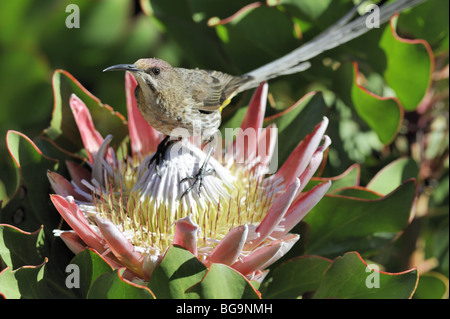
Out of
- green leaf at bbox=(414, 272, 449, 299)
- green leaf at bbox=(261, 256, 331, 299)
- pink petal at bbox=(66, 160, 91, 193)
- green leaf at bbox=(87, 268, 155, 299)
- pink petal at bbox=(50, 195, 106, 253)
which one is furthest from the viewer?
green leaf at bbox=(414, 272, 449, 299)

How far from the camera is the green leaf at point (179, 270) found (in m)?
0.85

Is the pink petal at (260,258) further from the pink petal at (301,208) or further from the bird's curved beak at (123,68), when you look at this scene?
the bird's curved beak at (123,68)

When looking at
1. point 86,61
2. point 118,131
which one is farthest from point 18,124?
point 118,131

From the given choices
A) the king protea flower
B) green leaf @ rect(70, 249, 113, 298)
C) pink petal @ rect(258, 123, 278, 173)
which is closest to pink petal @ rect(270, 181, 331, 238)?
the king protea flower

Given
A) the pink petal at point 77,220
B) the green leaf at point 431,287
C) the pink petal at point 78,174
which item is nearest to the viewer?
the pink petal at point 77,220

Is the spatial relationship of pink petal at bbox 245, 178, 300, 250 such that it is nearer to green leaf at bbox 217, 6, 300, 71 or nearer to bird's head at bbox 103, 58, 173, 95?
bird's head at bbox 103, 58, 173, 95

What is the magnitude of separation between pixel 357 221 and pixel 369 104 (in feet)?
0.95

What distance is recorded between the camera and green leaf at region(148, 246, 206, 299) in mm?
853

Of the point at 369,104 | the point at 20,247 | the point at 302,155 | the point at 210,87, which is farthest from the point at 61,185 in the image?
the point at 369,104

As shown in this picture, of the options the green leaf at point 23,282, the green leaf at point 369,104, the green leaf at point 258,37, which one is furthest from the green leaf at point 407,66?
the green leaf at point 23,282

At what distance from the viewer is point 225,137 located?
1268mm

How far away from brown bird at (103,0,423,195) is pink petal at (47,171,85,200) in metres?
0.18

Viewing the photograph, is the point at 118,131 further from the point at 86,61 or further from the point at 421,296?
the point at 421,296

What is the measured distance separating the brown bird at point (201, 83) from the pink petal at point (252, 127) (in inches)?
2.8
